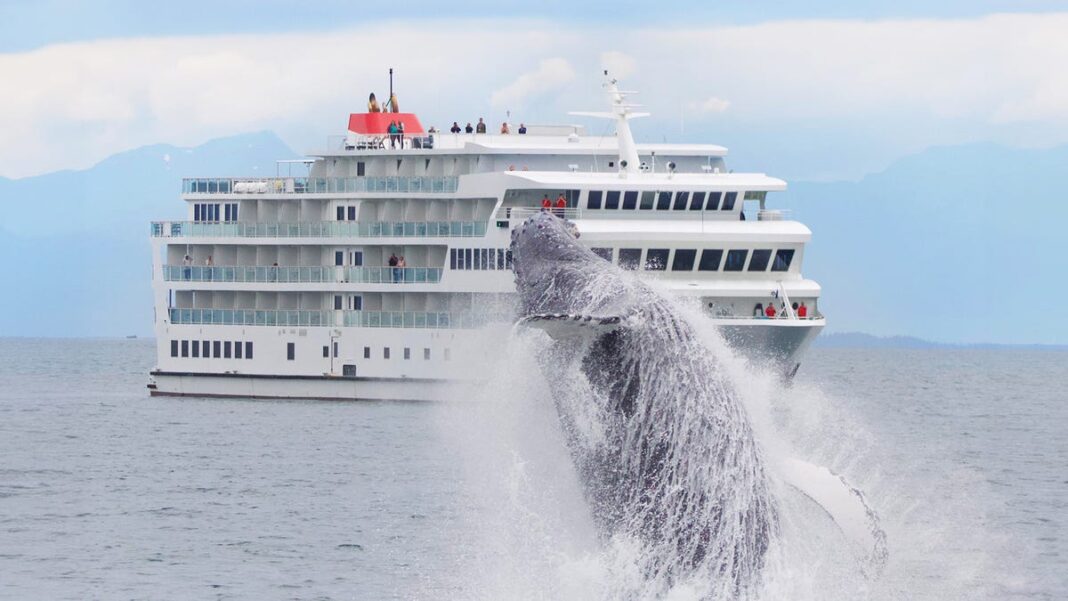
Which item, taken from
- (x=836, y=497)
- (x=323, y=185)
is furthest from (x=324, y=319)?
(x=836, y=497)

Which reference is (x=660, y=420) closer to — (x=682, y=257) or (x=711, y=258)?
(x=682, y=257)

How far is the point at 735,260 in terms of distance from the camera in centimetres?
5328

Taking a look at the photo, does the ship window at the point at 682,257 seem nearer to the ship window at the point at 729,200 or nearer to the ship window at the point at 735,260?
the ship window at the point at 735,260

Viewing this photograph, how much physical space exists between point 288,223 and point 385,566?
35.5 meters

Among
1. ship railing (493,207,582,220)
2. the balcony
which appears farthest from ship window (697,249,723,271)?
the balcony

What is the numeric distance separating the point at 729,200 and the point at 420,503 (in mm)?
22309

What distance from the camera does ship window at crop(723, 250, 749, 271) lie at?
5319 centimetres

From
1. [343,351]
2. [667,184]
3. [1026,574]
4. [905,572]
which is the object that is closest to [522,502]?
[905,572]

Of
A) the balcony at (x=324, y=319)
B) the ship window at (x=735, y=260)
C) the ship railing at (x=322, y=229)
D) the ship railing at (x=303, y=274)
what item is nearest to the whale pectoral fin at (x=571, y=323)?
the ship window at (x=735, y=260)

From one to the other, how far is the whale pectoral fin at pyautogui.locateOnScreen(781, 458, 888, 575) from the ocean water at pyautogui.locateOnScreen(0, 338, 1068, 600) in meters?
0.42

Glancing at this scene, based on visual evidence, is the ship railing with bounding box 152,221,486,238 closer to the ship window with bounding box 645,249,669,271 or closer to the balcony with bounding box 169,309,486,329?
the balcony with bounding box 169,309,486,329

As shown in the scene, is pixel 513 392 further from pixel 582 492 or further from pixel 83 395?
pixel 83 395

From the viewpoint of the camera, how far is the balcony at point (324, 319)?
59.2 m

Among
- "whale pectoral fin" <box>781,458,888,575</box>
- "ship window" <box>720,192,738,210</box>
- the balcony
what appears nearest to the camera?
"whale pectoral fin" <box>781,458,888,575</box>
